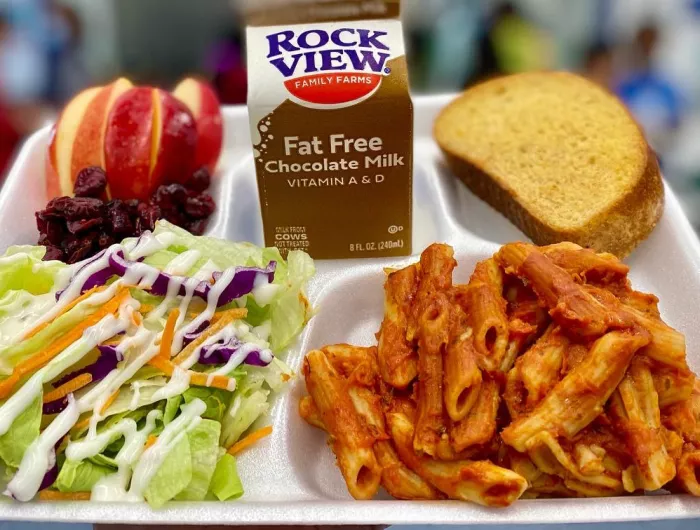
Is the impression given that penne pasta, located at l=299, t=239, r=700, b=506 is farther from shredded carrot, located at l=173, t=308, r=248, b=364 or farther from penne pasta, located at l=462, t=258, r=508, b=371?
shredded carrot, located at l=173, t=308, r=248, b=364

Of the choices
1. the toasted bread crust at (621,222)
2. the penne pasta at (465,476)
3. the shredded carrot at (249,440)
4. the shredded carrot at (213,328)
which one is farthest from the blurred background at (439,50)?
the penne pasta at (465,476)

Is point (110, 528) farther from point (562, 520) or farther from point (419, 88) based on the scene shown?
point (419, 88)

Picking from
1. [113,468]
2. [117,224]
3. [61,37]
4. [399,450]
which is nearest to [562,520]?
[399,450]

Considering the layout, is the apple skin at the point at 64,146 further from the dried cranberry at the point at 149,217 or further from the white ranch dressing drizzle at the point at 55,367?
the white ranch dressing drizzle at the point at 55,367

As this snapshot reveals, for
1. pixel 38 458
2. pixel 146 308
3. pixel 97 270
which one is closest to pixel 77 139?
pixel 97 270

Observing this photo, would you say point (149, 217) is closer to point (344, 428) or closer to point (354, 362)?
point (354, 362)

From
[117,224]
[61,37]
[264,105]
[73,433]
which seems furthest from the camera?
[61,37]

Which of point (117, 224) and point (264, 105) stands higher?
point (264, 105)
